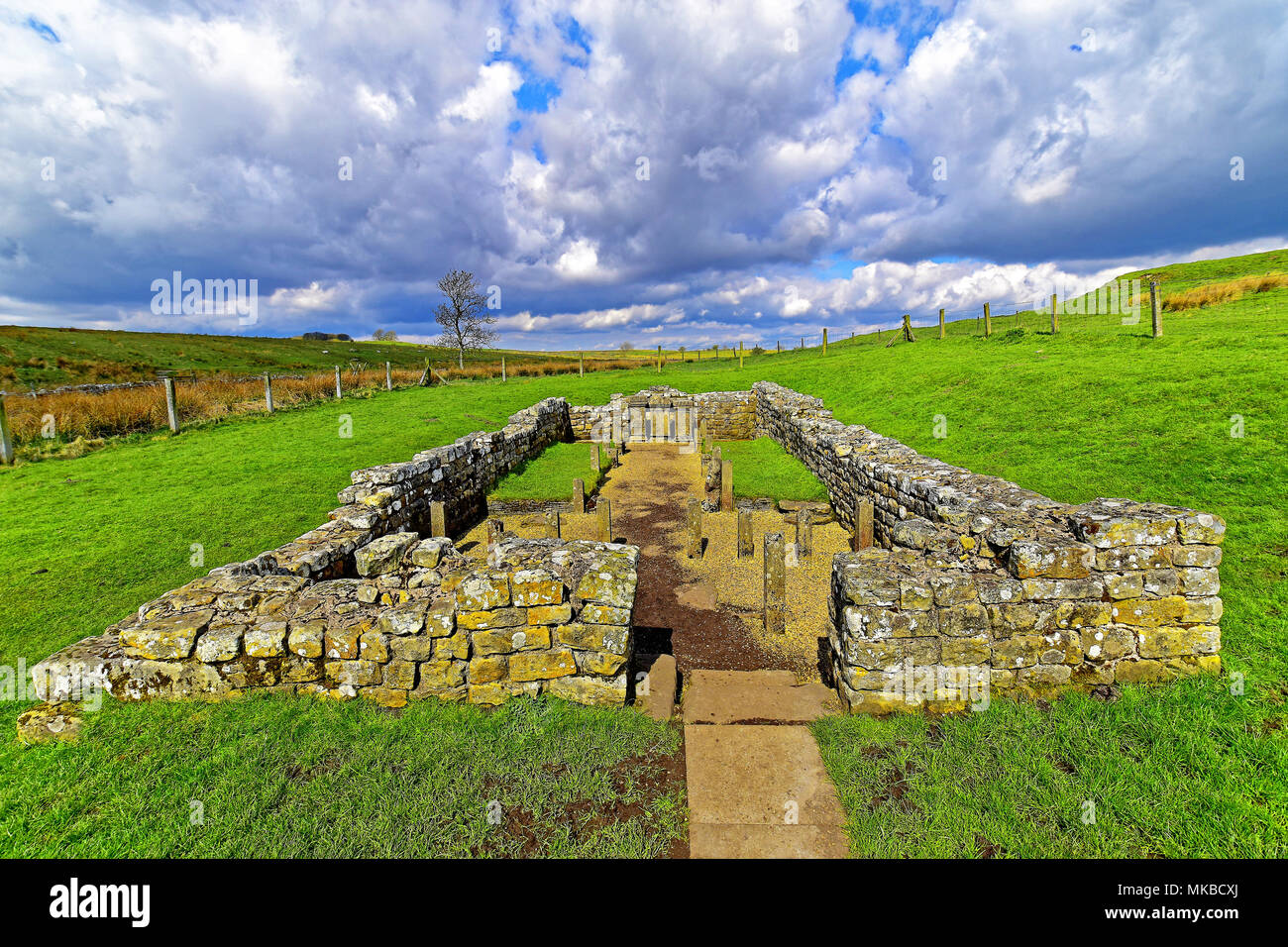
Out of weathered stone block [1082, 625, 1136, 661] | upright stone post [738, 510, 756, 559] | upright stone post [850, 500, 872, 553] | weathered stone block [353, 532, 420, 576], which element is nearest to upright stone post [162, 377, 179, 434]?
weathered stone block [353, 532, 420, 576]

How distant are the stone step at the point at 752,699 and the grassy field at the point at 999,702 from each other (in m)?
0.50

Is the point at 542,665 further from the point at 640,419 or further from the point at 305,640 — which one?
the point at 640,419

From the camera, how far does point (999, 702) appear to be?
462 cm

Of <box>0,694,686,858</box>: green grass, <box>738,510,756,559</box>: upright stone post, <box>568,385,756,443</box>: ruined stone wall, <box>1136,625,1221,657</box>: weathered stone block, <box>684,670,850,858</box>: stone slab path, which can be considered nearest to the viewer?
<box>0,694,686,858</box>: green grass

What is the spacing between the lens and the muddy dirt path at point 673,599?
21.7 ft

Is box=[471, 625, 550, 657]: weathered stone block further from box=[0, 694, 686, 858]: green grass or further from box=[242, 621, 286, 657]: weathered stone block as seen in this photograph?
box=[242, 621, 286, 657]: weathered stone block

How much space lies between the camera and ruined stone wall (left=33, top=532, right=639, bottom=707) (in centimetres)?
443

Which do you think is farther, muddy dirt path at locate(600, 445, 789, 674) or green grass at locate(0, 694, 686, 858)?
muddy dirt path at locate(600, 445, 789, 674)

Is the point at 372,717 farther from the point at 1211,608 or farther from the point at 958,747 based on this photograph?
the point at 1211,608

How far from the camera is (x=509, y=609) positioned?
4609mm

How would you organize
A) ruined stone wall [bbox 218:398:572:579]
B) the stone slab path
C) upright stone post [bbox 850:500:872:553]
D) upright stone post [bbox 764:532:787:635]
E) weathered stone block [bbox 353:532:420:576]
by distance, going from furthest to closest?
upright stone post [bbox 850:500:872:553]
upright stone post [bbox 764:532:787:635]
ruined stone wall [bbox 218:398:572:579]
weathered stone block [bbox 353:532:420:576]
the stone slab path

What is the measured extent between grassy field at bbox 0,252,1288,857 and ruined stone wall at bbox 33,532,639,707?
0.29 m

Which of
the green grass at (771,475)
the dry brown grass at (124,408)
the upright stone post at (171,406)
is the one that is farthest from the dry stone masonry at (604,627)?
the upright stone post at (171,406)
